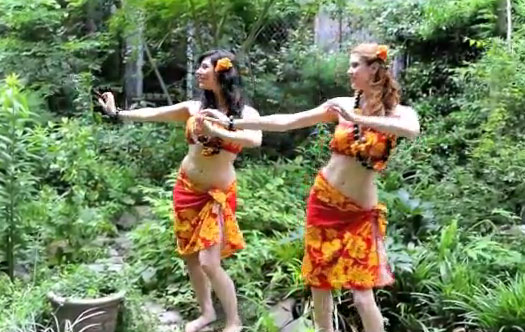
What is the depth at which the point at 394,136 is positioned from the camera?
3.03m

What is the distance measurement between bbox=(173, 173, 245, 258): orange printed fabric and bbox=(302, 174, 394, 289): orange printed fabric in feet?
1.79

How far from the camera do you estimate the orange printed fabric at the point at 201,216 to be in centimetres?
362

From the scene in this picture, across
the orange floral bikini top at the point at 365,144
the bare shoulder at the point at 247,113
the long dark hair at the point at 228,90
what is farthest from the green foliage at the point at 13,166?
the orange floral bikini top at the point at 365,144

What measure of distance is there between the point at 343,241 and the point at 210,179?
76cm

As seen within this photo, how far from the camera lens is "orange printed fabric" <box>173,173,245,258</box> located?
11.9ft

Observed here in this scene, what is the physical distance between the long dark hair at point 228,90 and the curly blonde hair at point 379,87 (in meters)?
0.72

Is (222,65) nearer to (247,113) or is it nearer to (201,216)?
(247,113)

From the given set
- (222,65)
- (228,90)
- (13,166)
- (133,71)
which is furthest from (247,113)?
(133,71)

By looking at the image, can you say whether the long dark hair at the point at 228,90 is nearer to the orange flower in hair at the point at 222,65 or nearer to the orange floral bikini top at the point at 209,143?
the orange flower in hair at the point at 222,65

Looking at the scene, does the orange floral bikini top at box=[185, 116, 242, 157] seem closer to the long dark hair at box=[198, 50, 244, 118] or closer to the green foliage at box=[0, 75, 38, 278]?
the long dark hair at box=[198, 50, 244, 118]

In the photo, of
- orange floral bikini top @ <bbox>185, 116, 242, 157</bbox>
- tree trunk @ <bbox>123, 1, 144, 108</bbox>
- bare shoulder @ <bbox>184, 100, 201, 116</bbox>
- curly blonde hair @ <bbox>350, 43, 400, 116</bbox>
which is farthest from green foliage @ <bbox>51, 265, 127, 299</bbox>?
tree trunk @ <bbox>123, 1, 144, 108</bbox>

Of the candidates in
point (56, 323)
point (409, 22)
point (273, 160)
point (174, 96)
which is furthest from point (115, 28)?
point (56, 323)

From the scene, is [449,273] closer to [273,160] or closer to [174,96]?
[273,160]

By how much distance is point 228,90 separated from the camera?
3.57 metres
